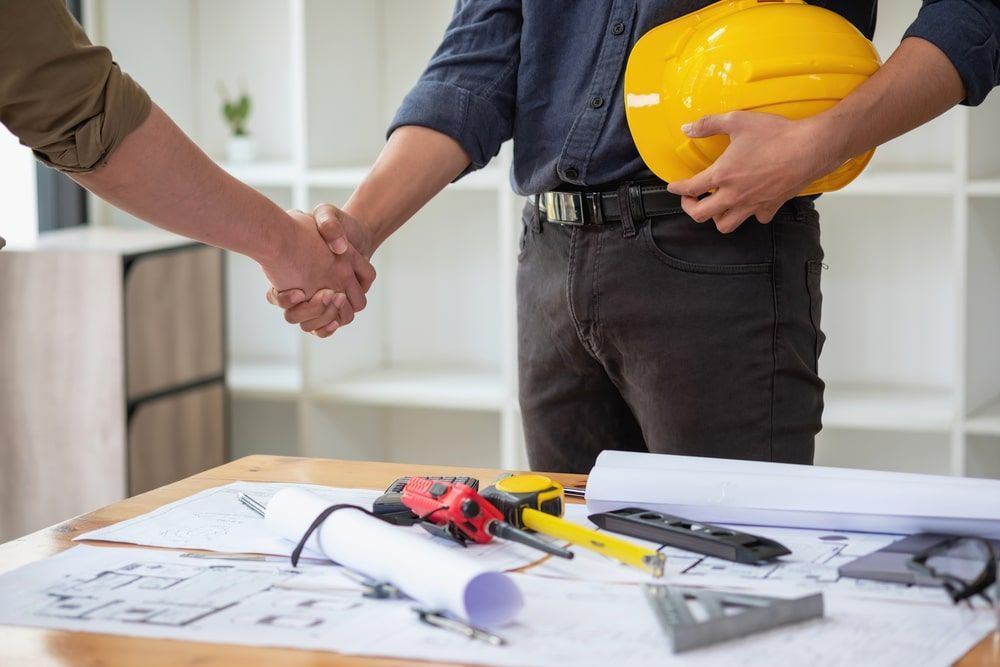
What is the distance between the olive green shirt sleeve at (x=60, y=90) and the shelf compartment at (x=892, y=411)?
1804 mm

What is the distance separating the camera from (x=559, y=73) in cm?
154

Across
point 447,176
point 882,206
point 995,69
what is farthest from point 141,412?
point 995,69

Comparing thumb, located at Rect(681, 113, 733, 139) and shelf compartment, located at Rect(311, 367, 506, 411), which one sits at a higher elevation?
thumb, located at Rect(681, 113, 733, 139)

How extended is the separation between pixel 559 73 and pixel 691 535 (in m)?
0.77

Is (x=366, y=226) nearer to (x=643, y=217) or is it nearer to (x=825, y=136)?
(x=643, y=217)

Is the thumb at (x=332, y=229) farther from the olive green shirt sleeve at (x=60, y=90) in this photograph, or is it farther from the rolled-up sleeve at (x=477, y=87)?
the olive green shirt sleeve at (x=60, y=90)

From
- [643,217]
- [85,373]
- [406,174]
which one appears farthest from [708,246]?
[85,373]

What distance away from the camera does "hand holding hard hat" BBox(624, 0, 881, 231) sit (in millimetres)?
1312

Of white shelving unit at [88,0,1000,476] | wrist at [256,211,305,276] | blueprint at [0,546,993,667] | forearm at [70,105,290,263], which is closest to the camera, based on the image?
blueprint at [0,546,993,667]

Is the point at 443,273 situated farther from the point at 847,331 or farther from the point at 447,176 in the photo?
the point at 447,176

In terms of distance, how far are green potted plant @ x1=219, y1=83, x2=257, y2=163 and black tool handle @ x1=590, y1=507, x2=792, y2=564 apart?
7.73ft

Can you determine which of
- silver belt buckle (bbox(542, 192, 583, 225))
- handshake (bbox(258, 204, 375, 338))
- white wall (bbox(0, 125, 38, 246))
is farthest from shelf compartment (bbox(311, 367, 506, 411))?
silver belt buckle (bbox(542, 192, 583, 225))

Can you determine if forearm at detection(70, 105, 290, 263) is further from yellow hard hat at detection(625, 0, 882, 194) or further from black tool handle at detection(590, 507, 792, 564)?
black tool handle at detection(590, 507, 792, 564)

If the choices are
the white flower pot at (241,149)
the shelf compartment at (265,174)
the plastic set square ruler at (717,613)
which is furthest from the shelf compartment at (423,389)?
the plastic set square ruler at (717,613)
